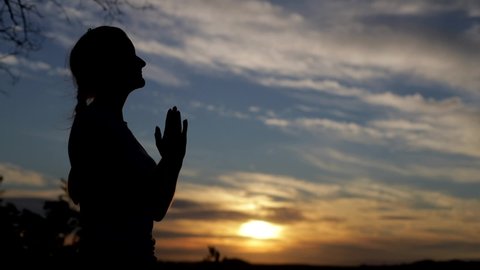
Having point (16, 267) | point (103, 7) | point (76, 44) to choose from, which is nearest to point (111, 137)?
point (76, 44)

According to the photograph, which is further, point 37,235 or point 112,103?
point 37,235

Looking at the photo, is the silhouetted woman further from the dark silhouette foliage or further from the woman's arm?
the dark silhouette foliage

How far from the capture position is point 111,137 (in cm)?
283

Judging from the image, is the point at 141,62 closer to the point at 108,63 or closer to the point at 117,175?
the point at 108,63

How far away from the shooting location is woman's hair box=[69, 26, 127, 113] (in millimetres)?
3037

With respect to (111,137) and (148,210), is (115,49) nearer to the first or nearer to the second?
(111,137)

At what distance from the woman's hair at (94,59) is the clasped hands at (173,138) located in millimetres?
372

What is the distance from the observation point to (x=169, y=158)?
9.24ft

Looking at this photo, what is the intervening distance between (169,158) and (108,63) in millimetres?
575

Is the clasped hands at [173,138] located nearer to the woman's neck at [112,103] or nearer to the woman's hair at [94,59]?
the woman's neck at [112,103]

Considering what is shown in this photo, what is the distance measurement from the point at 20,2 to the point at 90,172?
6.30 meters

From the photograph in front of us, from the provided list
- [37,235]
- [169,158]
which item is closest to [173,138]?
[169,158]

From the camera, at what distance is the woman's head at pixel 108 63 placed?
3033 mm

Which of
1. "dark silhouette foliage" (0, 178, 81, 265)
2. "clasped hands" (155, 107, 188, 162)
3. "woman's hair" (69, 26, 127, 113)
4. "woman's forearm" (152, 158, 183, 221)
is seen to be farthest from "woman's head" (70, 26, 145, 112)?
"dark silhouette foliage" (0, 178, 81, 265)
